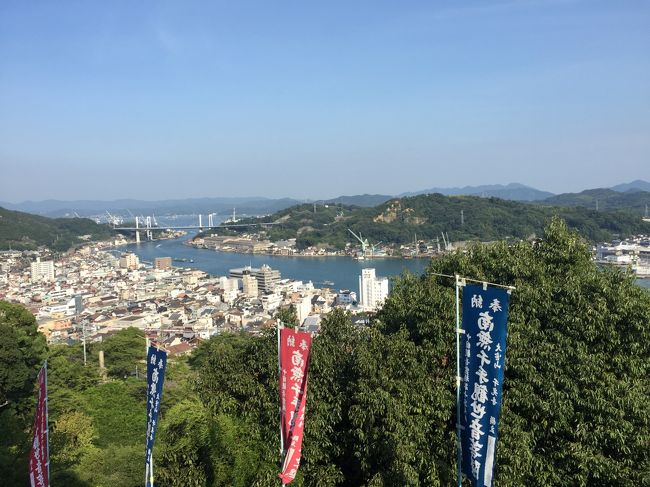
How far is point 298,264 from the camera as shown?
30062 mm

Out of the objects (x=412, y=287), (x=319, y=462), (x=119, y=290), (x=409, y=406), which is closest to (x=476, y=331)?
(x=409, y=406)

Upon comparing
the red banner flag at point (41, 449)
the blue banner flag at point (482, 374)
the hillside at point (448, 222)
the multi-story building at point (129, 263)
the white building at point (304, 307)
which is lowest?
the white building at point (304, 307)

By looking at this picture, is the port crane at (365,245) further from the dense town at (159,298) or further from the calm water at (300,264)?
the dense town at (159,298)

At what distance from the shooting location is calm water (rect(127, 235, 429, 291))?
24733 millimetres

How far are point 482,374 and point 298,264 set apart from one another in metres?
28.5

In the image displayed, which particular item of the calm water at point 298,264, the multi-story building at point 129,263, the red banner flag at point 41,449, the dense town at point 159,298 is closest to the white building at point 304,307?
the dense town at point 159,298

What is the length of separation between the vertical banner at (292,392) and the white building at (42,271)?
82.1ft

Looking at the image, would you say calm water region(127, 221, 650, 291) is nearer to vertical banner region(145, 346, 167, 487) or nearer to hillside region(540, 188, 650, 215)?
vertical banner region(145, 346, 167, 487)

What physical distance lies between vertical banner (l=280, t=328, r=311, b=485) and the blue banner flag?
0.60m

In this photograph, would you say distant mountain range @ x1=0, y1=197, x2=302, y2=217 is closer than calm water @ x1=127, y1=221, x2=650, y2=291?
No

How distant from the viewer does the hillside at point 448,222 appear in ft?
95.8

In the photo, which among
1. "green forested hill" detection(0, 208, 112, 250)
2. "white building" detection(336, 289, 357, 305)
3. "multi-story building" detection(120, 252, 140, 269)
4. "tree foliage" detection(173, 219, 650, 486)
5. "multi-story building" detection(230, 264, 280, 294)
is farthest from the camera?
"green forested hill" detection(0, 208, 112, 250)

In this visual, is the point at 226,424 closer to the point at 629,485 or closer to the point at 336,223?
the point at 629,485

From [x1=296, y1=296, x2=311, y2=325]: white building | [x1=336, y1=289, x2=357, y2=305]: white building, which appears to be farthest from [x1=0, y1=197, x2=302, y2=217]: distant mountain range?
[x1=296, y1=296, x2=311, y2=325]: white building
